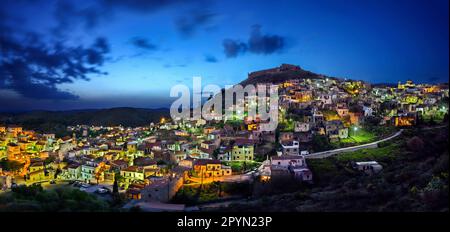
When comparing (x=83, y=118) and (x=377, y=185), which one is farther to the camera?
(x=83, y=118)

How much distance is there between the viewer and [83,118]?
31.7 meters

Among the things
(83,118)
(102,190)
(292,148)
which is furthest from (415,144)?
(83,118)

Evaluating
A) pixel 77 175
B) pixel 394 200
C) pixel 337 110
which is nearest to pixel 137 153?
pixel 77 175

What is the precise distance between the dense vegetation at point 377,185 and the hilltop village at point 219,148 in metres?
0.49

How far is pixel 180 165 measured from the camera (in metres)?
12.2

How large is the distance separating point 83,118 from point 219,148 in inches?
859

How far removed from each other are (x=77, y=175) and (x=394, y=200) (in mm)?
11396

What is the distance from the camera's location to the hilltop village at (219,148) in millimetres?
10648

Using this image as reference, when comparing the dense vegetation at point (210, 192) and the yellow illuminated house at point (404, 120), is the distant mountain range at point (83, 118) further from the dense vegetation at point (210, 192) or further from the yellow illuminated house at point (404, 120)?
the dense vegetation at point (210, 192)

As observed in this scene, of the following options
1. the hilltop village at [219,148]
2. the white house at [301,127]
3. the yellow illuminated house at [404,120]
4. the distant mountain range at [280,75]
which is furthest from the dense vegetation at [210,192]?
the distant mountain range at [280,75]

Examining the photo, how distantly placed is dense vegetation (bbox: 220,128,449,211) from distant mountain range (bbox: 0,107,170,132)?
17170mm

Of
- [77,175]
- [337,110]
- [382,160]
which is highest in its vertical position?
[337,110]

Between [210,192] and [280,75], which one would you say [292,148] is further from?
[280,75]
